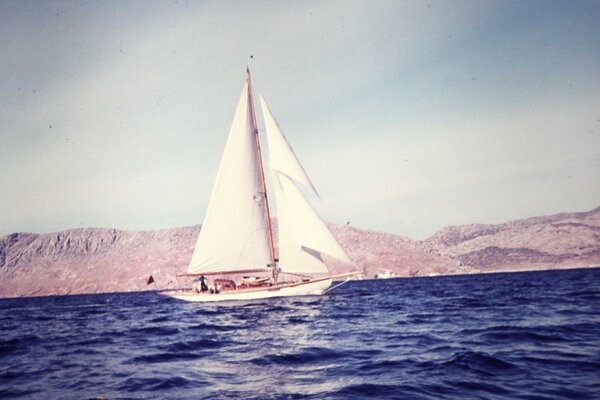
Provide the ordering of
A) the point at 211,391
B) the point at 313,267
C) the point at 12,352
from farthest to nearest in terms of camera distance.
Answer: the point at 313,267 → the point at 12,352 → the point at 211,391

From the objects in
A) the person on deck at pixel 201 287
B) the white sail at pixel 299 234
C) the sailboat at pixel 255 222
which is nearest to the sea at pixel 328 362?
the white sail at pixel 299 234

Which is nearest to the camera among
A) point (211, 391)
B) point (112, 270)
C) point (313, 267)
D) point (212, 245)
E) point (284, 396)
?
point (284, 396)

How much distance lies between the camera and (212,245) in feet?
113

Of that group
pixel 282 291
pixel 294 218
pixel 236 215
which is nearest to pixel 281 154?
pixel 294 218

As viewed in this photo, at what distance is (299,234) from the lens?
1259 inches

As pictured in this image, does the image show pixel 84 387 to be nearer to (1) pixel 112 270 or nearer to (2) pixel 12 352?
(2) pixel 12 352

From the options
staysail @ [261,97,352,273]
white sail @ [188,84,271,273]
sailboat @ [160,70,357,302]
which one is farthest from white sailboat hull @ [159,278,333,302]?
white sail @ [188,84,271,273]

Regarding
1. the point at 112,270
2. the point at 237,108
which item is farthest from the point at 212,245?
the point at 112,270

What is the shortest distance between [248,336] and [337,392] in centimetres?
842

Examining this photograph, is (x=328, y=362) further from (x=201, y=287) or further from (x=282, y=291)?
(x=201, y=287)

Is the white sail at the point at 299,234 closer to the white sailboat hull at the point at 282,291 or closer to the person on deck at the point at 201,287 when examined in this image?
the white sailboat hull at the point at 282,291

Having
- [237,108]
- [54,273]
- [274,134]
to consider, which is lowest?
[54,273]

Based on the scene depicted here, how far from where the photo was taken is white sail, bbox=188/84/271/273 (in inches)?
1347

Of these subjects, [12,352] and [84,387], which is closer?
[84,387]
